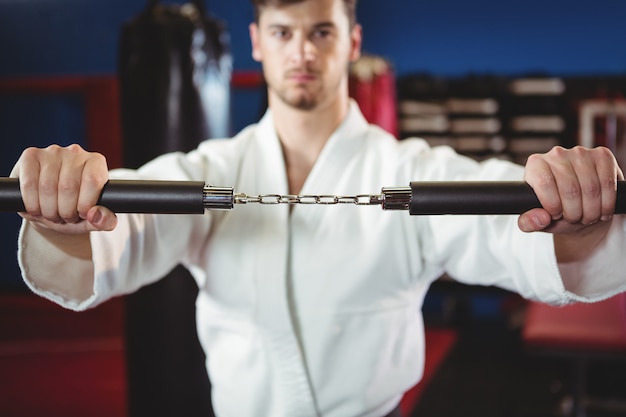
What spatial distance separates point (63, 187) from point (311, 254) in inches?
24.0

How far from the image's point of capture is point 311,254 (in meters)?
1.44

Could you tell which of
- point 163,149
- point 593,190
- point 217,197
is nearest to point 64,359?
point 163,149

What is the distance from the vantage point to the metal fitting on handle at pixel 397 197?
90 centimetres

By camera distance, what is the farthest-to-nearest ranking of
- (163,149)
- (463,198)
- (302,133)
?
1. (163,149)
2. (302,133)
3. (463,198)

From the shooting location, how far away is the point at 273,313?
1.40 m

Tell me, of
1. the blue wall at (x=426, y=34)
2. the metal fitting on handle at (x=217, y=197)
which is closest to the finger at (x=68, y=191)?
the metal fitting on handle at (x=217, y=197)

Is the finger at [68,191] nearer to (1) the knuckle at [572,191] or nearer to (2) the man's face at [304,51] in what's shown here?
(2) the man's face at [304,51]

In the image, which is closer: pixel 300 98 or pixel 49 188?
pixel 49 188

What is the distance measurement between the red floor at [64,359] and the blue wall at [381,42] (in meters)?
Answer: 1.13

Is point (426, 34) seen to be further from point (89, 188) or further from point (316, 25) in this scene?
point (89, 188)

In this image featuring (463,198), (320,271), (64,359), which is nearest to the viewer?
(463,198)

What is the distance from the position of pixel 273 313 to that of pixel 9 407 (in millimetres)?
2529

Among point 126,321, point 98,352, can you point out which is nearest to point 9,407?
point 98,352

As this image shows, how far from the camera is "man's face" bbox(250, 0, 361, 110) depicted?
1.45 metres
